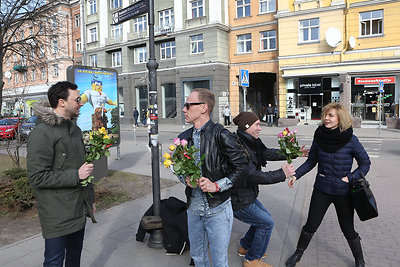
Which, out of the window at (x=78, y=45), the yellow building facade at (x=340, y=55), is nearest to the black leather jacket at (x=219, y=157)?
the yellow building facade at (x=340, y=55)

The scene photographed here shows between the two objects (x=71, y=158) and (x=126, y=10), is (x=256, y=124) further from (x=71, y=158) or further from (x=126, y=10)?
(x=126, y=10)

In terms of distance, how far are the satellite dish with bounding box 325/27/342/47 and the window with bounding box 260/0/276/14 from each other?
17.9ft

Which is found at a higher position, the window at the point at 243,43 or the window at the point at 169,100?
the window at the point at 243,43

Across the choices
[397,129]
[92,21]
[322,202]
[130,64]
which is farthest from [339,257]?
[92,21]

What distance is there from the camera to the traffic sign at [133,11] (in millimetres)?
4562

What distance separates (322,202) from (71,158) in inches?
102

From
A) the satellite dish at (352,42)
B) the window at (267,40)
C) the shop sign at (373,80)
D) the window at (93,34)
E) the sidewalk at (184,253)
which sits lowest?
the sidewalk at (184,253)

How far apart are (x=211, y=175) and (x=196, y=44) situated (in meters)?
25.4

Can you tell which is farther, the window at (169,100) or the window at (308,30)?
the window at (169,100)

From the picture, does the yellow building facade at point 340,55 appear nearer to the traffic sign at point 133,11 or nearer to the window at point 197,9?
the window at point 197,9

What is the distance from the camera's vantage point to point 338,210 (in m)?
3.52

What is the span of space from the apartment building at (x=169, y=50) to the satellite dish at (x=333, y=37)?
8339 mm

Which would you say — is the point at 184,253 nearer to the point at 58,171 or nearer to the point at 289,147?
the point at 289,147

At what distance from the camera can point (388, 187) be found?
7.13 m
